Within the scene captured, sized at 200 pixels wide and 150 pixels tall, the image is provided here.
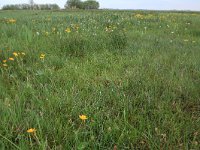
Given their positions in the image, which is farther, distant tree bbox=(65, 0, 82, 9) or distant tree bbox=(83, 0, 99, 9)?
distant tree bbox=(65, 0, 82, 9)

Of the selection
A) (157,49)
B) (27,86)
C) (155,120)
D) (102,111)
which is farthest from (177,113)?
(157,49)

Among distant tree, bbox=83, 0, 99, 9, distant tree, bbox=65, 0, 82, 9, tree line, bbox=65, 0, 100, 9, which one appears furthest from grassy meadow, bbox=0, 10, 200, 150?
distant tree, bbox=65, 0, 82, 9

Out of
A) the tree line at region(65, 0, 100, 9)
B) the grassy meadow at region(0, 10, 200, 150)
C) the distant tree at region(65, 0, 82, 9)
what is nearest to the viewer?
the grassy meadow at region(0, 10, 200, 150)

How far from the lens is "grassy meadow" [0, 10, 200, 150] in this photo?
6.45 ft

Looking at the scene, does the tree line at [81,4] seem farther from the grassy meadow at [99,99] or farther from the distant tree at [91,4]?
the grassy meadow at [99,99]

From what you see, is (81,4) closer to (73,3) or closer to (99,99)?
(73,3)

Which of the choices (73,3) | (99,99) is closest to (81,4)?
(73,3)

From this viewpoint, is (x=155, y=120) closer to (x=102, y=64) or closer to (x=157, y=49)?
(x=102, y=64)

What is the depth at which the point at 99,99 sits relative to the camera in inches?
100.0

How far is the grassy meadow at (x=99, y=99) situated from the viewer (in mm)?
1965

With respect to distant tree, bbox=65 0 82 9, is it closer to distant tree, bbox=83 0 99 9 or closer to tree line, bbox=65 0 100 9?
tree line, bbox=65 0 100 9

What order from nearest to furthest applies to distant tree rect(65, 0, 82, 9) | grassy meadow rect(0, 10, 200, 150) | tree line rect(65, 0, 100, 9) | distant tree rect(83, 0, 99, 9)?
grassy meadow rect(0, 10, 200, 150) → tree line rect(65, 0, 100, 9) → distant tree rect(83, 0, 99, 9) → distant tree rect(65, 0, 82, 9)

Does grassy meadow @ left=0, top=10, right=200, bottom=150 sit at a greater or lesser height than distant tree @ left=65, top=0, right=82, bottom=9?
lesser

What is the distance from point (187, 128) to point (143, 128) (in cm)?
38
